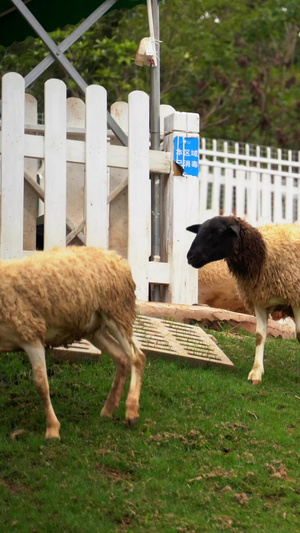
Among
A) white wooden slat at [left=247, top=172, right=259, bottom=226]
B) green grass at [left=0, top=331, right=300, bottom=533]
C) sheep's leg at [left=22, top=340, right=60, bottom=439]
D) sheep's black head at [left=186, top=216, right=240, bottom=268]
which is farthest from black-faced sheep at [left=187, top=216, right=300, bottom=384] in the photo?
white wooden slat at [left=247, top=172, right=259, bottom=226]

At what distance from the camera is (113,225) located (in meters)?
9.80

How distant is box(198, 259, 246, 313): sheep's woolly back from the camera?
36.3 feet

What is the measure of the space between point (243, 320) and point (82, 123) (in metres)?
2.76

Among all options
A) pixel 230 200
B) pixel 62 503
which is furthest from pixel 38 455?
pixel 230 200

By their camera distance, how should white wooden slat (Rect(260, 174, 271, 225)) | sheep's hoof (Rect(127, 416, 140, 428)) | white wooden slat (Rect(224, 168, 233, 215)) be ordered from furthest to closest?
white wooden slat (Rect(260, 174, 271, 225)), white wooden slat (Rect(224, 168, 233, 215)), sheep's hoof (Rect(127, 416, 140, 428))

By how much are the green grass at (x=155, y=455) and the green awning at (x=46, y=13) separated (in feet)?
15.3

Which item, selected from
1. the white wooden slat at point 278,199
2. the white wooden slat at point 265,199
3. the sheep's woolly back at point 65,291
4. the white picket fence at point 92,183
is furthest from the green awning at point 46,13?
the white wooden slat at point 278,199

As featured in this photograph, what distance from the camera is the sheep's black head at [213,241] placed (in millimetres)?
8570

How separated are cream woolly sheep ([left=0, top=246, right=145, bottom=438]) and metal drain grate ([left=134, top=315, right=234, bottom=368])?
1112 mm

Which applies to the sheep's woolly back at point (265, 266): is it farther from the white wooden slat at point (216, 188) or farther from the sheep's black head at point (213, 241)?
the white wooden slat at point (216, 188)

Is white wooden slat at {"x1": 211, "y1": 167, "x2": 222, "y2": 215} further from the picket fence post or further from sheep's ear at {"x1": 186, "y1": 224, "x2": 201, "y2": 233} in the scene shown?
sheep's ear at {"x1": 186, "y1": 224, "x2": 201, "y2": 233}

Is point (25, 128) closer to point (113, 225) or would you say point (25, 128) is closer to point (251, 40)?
point (113, 225)

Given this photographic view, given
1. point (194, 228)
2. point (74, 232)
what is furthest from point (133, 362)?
point (74, 232)

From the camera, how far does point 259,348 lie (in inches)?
327
